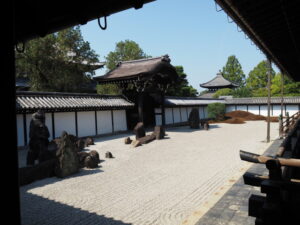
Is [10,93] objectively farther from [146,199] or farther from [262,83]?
[262,83]

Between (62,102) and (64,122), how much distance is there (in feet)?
4.37

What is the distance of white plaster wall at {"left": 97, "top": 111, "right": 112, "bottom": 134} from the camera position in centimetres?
1877

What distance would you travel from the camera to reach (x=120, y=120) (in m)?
21.0

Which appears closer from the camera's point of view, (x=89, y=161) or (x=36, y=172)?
(x=36, y=172)

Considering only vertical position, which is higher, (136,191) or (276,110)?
(276,110)

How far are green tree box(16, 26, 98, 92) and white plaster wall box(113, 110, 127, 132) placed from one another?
19.3 feet

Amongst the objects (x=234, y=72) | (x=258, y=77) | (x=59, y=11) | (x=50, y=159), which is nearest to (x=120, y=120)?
(x=50, y=159)

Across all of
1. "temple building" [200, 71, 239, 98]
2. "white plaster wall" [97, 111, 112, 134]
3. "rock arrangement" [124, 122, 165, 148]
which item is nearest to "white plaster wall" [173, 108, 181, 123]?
"white plaster wall" [97, 111, 112, 134]

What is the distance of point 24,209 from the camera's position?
5.79m

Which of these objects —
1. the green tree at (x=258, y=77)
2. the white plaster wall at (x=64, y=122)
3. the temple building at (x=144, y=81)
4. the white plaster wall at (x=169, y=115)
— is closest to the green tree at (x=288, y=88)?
the green tree at (x=258, y=77)

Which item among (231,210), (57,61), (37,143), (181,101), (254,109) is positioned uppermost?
(57,61)

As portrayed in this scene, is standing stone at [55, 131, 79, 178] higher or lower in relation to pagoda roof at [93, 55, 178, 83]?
lower

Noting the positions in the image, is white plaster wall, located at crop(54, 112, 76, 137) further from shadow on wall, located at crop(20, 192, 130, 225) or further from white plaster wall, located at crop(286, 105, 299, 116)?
white plaster wall, located at crop(286, 105, 299, 116)

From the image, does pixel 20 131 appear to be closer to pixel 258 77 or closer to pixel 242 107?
pixel 242 107
